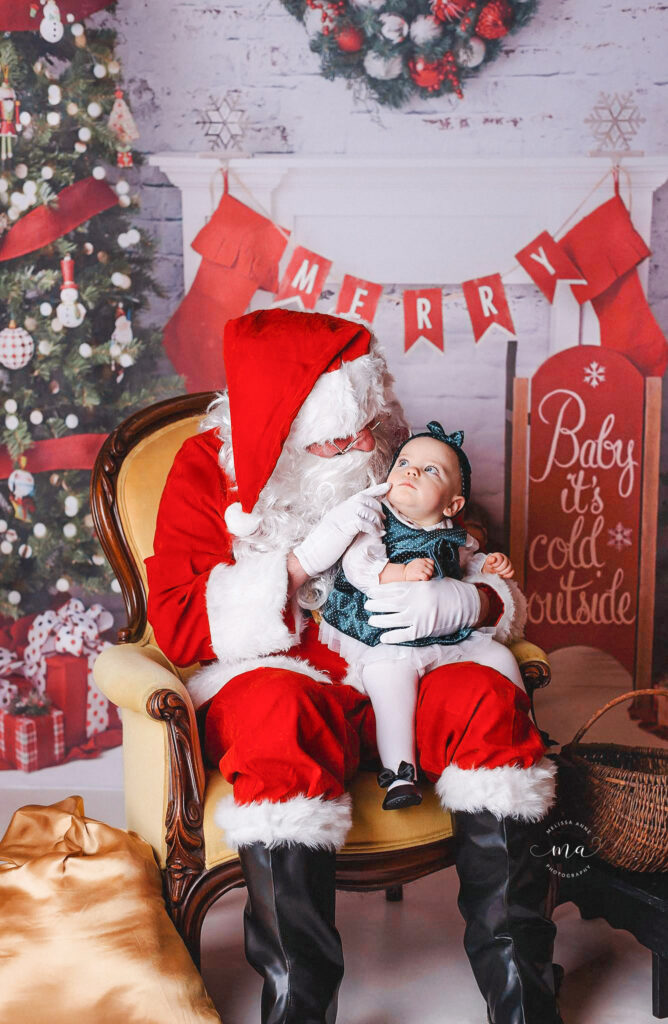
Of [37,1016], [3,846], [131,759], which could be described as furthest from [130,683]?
[37,1016]

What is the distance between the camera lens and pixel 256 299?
2.90 meters

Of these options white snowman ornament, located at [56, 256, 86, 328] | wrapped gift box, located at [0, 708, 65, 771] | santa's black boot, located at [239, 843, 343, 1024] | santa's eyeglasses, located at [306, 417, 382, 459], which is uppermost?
white snowman ornament, located at [56, 256, 86, 328]

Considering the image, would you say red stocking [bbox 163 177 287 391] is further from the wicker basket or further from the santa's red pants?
the wicker basket

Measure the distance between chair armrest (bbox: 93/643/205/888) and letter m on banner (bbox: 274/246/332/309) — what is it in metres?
1.50

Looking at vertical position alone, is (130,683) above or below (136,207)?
below

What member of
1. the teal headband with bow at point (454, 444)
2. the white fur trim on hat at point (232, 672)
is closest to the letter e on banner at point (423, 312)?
the teal headband with bow at point (454, 444)

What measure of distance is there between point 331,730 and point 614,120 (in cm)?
213

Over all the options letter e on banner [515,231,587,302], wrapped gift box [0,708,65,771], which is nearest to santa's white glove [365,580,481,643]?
letter e on banner [515,231,587,302]

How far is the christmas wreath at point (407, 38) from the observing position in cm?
274

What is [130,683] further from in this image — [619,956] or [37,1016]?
[619,956]

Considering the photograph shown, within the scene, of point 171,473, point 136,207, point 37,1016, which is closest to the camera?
point 37,1016

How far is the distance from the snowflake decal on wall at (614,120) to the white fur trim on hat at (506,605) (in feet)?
5.08

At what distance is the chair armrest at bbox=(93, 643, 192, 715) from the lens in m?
1.67

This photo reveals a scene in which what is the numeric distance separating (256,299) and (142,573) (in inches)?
43.9
